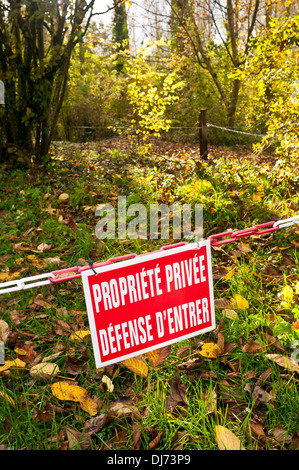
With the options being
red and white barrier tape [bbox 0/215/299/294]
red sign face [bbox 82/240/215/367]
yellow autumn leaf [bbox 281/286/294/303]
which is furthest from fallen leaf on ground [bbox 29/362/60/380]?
yellow autumn leaf [bbox 281/286/294/303]

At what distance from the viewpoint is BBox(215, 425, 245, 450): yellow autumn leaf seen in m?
1.46

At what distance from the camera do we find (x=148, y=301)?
149cm

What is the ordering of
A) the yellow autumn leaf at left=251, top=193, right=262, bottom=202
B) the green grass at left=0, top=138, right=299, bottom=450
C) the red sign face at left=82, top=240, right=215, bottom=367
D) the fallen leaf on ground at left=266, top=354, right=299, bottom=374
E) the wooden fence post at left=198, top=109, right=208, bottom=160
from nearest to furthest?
the red sign face at left=82, top=240, right=215, bottom=367, the green grass at left=0, top=138, right=299, bottom=450, the fallen leaf on ground at left=266, top=354, right=299, bottom=374, the yellow autumn leaf at left=251, top=193, right=262, bottom=202, the wooden fence post at left=198, top=109, right=208, bottom=160

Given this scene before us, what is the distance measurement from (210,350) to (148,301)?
2.19 ft

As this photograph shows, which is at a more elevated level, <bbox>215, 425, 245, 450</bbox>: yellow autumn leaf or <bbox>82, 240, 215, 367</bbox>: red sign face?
<bbox>82, 240, 215, 367</bbox>: red sign face

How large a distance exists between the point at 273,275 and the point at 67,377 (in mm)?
1698

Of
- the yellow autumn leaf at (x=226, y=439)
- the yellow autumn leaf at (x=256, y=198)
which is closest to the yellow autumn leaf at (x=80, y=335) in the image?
the yellow autumn leaf at (x=226, y=439)

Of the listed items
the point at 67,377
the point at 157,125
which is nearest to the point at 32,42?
the point at 157,125

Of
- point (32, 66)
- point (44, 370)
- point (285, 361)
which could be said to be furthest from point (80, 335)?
point (32, 66)

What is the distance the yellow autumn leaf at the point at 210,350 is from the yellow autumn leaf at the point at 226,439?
Result: 0.45m

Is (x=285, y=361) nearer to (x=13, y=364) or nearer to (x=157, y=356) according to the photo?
(x=157, y=356)

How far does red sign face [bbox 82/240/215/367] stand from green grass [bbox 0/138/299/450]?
1.26ft

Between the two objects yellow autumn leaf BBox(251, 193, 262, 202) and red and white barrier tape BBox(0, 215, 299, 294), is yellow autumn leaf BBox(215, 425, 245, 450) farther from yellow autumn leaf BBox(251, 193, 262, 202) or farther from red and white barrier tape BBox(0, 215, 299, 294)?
yellow autumn leaf BBox(251, 193, 262, 202)
